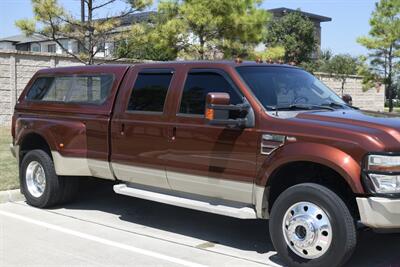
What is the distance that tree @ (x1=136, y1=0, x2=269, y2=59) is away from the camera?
1742cm

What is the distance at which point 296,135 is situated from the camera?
17.0 feet

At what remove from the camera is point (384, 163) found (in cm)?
470

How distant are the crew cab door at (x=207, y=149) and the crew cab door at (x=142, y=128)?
0.18 m

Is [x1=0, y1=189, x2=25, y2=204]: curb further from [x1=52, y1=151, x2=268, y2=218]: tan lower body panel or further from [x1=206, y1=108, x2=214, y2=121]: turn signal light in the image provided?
[x1=206, y1=108, x2=214, y2=121]: turn signal light

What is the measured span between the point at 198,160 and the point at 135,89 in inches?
54.9

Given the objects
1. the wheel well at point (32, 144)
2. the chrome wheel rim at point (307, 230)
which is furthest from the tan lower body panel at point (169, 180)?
the wheel well at point (32, 144)

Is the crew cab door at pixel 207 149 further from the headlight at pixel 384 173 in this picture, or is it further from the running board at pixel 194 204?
the headlight at pixel 384 173

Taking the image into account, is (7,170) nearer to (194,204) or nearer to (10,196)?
(10,196)

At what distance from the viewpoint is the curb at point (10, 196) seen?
822 cm

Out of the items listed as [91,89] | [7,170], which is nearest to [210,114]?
[91,89]

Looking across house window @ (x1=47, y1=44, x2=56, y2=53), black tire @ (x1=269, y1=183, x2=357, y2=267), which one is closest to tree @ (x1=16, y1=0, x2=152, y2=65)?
black tire @ (x1=269, y1=183, x2=357, y2=267)

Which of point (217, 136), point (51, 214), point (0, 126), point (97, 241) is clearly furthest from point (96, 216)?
point (0, 126)

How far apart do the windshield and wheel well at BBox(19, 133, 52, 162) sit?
3.34 meters

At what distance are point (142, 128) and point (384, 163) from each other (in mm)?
2829
